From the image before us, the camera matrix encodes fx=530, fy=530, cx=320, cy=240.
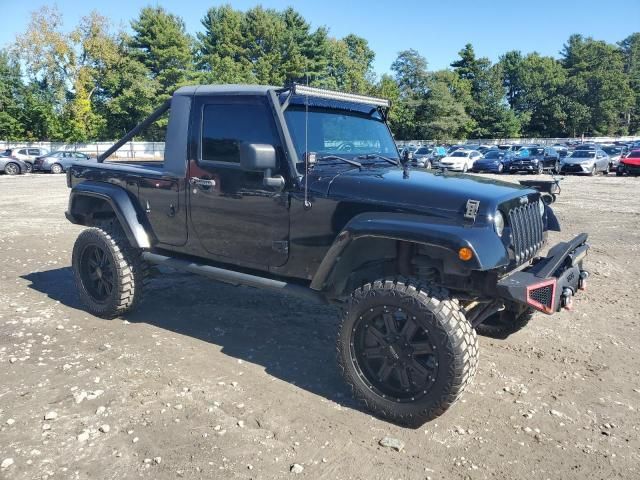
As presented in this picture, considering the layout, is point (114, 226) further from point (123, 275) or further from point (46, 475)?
point (46, 475)

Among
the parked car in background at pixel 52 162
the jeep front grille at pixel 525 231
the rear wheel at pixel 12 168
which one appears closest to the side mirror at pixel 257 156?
the jeep front grille at pixel 525 231

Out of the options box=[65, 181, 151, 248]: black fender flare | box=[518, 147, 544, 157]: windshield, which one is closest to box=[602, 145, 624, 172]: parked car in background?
box=[518, 147, 544, 157]: windshield

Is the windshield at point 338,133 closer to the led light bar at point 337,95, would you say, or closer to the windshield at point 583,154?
the led light bar at point 337,95

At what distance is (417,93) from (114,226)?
72.9m

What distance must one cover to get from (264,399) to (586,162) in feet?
95.8

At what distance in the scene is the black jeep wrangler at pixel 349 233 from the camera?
319 cm

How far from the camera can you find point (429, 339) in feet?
10.5

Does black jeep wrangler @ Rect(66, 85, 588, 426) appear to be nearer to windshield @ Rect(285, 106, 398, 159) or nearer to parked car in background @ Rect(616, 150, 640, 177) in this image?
windshield @ Rect(285, 106, 398, 159)

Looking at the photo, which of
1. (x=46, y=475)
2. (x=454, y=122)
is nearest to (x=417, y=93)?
(x=454, y=122)

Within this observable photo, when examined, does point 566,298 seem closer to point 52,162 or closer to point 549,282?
point 549,282

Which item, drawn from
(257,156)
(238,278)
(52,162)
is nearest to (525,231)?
(257,156)

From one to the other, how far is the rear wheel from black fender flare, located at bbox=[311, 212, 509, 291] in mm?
29940

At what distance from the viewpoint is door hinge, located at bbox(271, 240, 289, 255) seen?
12.7 ft

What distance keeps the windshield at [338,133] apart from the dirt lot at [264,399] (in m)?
1.70
